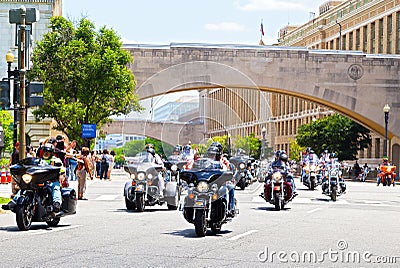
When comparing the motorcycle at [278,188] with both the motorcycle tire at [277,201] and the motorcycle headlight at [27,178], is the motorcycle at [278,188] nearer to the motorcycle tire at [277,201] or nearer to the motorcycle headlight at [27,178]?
the motorcycle tire at [277,201]

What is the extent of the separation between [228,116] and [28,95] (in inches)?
214

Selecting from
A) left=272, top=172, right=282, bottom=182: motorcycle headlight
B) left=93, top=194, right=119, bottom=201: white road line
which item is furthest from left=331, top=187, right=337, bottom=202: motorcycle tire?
left=93, top=194, right=119, bottom=201: white road line

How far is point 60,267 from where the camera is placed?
997cm

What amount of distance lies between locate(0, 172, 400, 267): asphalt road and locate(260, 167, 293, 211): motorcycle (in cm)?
106

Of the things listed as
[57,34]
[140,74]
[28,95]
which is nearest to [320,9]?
[140,74]

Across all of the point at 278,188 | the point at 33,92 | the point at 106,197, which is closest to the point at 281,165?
the point at 278,188

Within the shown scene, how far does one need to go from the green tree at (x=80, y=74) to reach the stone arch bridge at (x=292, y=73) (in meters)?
10.0

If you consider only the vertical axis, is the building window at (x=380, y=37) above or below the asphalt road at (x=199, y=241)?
above

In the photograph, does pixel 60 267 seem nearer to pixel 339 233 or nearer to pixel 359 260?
pixel 359 260

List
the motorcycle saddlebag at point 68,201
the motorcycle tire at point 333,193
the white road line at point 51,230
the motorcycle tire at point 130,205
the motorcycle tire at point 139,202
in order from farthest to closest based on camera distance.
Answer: the motorcycle tire at point 333,193 → the motorcycle tire at point 130,205 → the motorcycle tire at point 139,202 → the motorcycle saddlebag at point 68,201 → the white road line at point 51,230

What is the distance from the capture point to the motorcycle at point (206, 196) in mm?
13539

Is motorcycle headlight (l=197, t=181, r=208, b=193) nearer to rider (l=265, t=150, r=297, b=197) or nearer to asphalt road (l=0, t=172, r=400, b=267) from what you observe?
asphalt road (l=0, t=172, r=400, b=267)

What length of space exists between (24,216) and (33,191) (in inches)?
18.7

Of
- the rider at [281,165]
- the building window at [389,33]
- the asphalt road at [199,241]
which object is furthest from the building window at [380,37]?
the asphalt road at [199,241]
